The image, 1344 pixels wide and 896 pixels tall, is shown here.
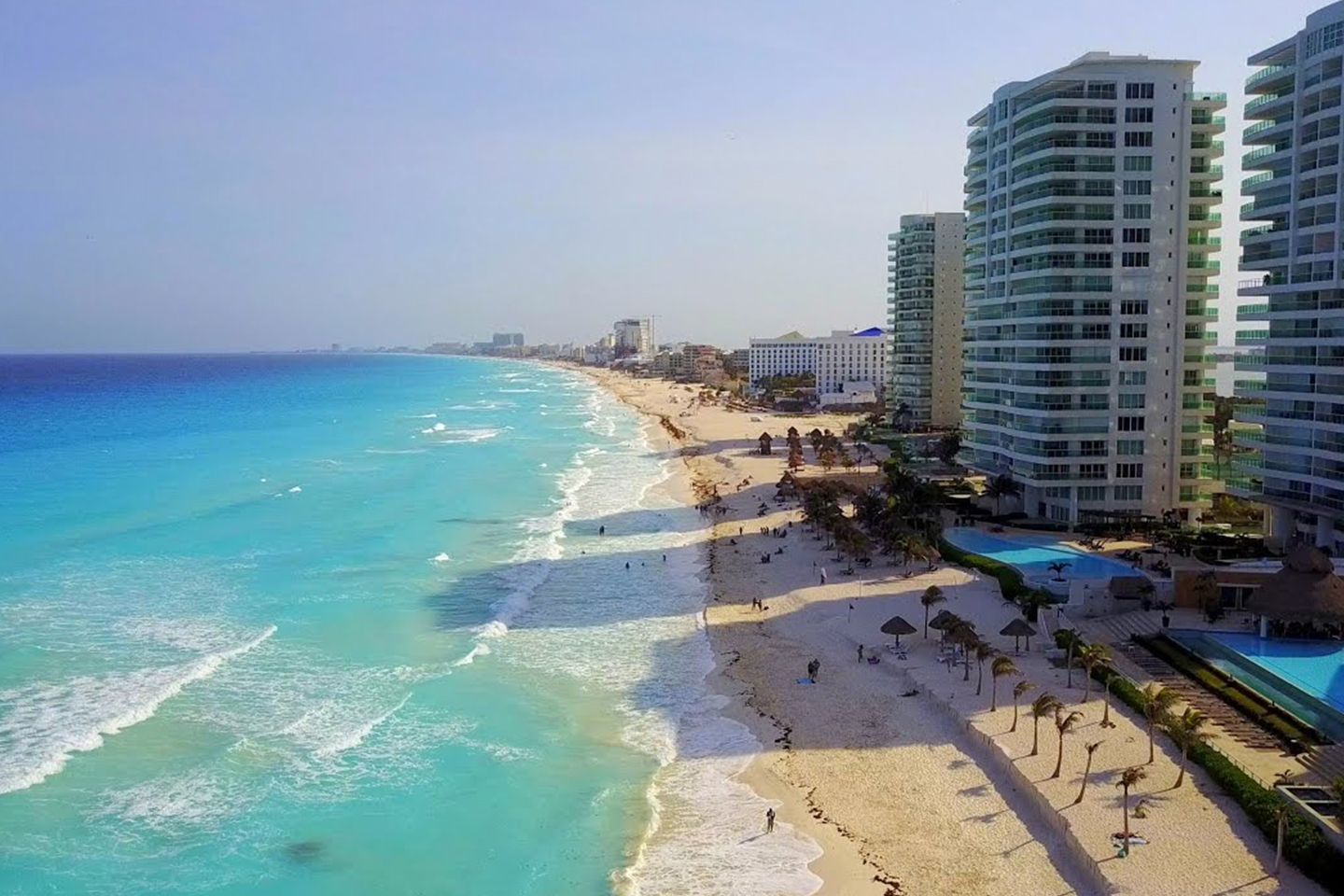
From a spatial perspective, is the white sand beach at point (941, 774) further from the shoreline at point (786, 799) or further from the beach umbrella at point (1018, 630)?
the beach umbrella at point (1018, 630)

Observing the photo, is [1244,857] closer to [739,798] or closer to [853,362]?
[739,798]

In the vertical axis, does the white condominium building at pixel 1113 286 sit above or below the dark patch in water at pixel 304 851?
above

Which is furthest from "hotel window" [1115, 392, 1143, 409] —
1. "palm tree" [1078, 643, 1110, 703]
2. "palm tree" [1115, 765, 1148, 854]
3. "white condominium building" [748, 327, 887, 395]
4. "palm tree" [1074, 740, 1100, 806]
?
"white condominium building" [748, 327, 887, 395]

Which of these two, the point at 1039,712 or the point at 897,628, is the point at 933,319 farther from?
the point at 1039,712

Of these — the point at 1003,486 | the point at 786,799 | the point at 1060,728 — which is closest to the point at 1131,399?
the point at 1003,486

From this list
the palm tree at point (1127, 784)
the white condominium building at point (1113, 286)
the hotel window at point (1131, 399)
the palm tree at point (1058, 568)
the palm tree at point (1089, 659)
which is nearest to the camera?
the palm tree at point (1127, 784)

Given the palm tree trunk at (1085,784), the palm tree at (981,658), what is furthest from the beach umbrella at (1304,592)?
the palm tree trunk at (1085,784)

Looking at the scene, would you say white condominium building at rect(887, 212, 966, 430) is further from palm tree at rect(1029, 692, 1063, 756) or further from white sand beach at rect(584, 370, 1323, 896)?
palm tree at rect(1029, 692, 1063, 756)
